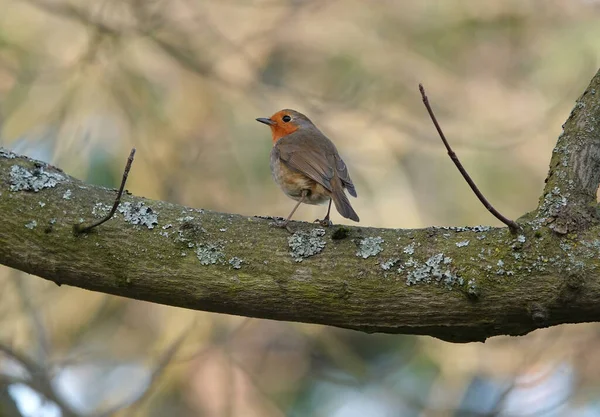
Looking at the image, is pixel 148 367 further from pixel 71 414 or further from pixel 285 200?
pixel 285 200

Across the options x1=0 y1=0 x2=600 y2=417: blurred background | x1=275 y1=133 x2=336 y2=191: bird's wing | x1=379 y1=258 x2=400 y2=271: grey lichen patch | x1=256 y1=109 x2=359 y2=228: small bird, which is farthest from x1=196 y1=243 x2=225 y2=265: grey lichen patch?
x1=0 y1=0 x2=600 y2=417: blurred background

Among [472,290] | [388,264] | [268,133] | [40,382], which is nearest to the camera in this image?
[472,290]

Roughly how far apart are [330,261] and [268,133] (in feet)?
11.9

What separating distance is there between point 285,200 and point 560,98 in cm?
238

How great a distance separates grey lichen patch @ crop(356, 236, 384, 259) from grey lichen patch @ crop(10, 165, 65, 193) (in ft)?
3.67

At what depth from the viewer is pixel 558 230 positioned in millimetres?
2377

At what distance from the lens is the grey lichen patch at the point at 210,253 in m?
2.50

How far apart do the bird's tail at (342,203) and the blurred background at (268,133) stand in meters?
1.63

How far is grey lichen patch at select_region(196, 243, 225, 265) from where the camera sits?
2504 mm

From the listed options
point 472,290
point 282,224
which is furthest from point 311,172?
point 472,290

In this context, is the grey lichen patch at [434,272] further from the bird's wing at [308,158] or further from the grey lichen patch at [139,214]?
the bird's wing at [308,158]

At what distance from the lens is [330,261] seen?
8.22 ft

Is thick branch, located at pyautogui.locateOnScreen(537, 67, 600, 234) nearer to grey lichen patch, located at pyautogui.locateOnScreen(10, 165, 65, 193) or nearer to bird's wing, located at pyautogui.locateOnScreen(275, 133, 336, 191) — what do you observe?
bird's wing, located at pyautogui.locateOnScreen(275, 133, 336, 191)

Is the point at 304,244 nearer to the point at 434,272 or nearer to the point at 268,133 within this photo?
the point at 434,272
